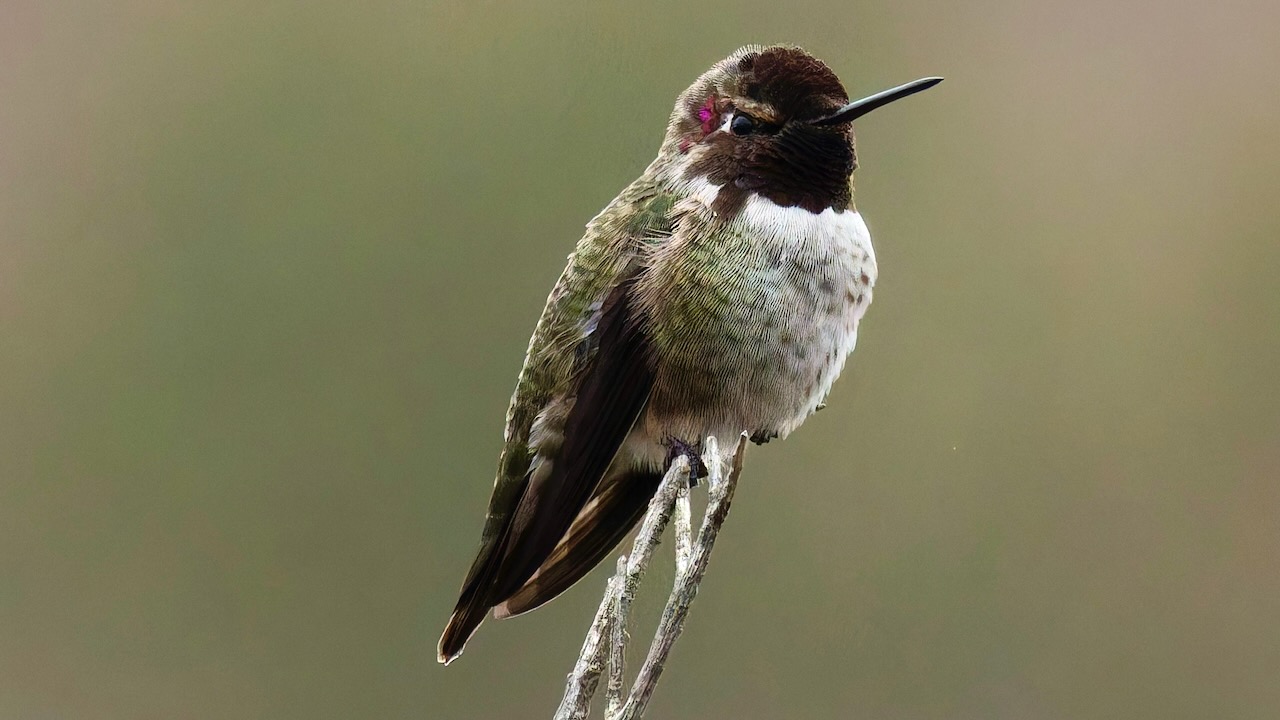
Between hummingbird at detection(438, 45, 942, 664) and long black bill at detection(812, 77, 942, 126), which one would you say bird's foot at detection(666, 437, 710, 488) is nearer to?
hummingbird at detection(438, 45, 942, 664)

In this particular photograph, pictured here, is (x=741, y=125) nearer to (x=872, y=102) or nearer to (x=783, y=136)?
(x=783, y=136)

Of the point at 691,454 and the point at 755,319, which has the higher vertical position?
the point at 755,319

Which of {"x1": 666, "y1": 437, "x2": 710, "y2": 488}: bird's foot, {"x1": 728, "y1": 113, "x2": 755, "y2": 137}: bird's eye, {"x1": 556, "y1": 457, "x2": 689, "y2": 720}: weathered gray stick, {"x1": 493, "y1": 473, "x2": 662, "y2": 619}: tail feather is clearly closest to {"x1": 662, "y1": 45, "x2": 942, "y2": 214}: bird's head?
{"x1": 728, "y1": 113, "x2": 755, "y2": 137}: bird's eye

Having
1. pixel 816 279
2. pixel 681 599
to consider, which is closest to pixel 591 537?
pixel 816 279

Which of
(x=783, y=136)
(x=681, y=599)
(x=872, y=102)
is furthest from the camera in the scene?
(x=783, y=136)

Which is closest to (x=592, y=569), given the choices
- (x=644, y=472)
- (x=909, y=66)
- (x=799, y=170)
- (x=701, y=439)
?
(x=644, y=472)

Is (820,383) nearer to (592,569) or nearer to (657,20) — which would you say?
(592,569)

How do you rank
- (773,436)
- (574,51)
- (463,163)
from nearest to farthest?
(773,436) → (574,51) → (463,163)
